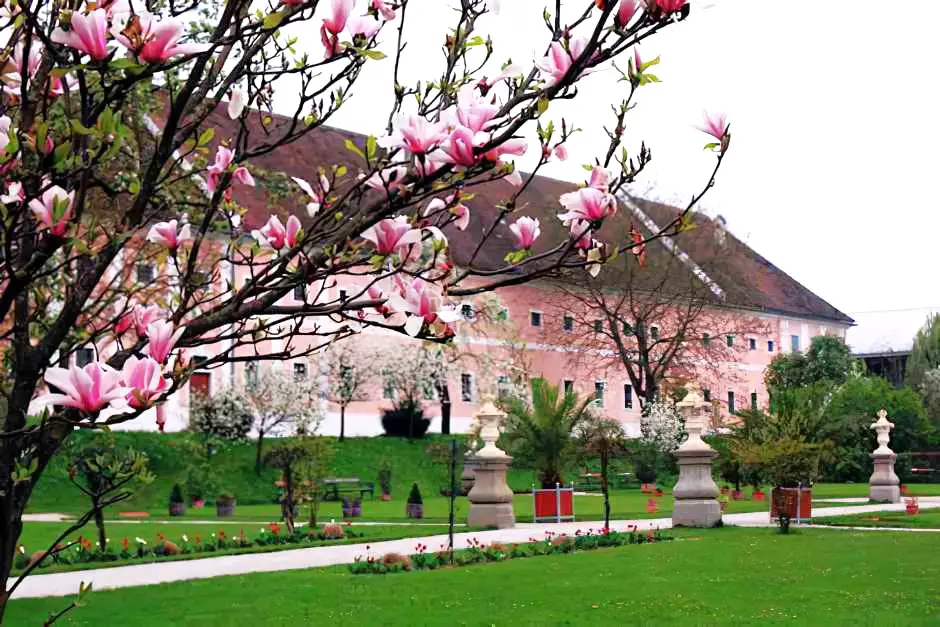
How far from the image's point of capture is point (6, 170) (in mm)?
3115

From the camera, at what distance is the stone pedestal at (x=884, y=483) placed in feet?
101

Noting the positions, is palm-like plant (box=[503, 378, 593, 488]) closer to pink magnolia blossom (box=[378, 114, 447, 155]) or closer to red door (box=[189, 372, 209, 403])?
red door (box=[189, 372, 209, 403])

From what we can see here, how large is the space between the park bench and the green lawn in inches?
503

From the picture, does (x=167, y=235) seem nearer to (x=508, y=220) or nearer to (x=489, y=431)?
(x=489, y=431)

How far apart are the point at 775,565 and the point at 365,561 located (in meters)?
5.27

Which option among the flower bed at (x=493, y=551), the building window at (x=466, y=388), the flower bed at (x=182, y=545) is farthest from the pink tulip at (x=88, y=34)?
the building window at (x=466, y=388)

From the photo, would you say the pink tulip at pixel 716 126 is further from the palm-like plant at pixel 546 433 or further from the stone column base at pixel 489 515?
the palm-like plant at pixel 546 433

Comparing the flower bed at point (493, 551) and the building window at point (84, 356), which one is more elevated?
the building window at point (84, 356)

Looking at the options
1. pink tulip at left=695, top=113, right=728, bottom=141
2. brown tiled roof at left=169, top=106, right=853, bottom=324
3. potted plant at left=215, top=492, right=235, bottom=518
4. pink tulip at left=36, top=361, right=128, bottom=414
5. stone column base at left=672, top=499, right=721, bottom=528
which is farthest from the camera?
brown tiled roof at left=169, top=106, right=853, bottom=324

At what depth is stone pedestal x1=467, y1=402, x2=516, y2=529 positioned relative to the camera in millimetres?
22672

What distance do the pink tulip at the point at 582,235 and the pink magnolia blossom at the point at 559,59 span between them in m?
0.51

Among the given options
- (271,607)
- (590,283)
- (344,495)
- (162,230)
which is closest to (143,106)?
(271,607)

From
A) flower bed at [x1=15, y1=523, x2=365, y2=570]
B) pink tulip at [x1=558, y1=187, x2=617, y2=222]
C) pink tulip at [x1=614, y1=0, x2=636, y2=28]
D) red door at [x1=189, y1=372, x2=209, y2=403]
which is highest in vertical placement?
red door at [x1=189, y1=372, x2=209, y2=403]

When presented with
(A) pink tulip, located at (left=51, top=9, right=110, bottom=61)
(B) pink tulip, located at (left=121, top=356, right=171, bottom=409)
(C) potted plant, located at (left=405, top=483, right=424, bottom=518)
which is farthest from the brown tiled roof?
(B) pink tulip, located at (left=121, top=356, right=171, bottom=409)
